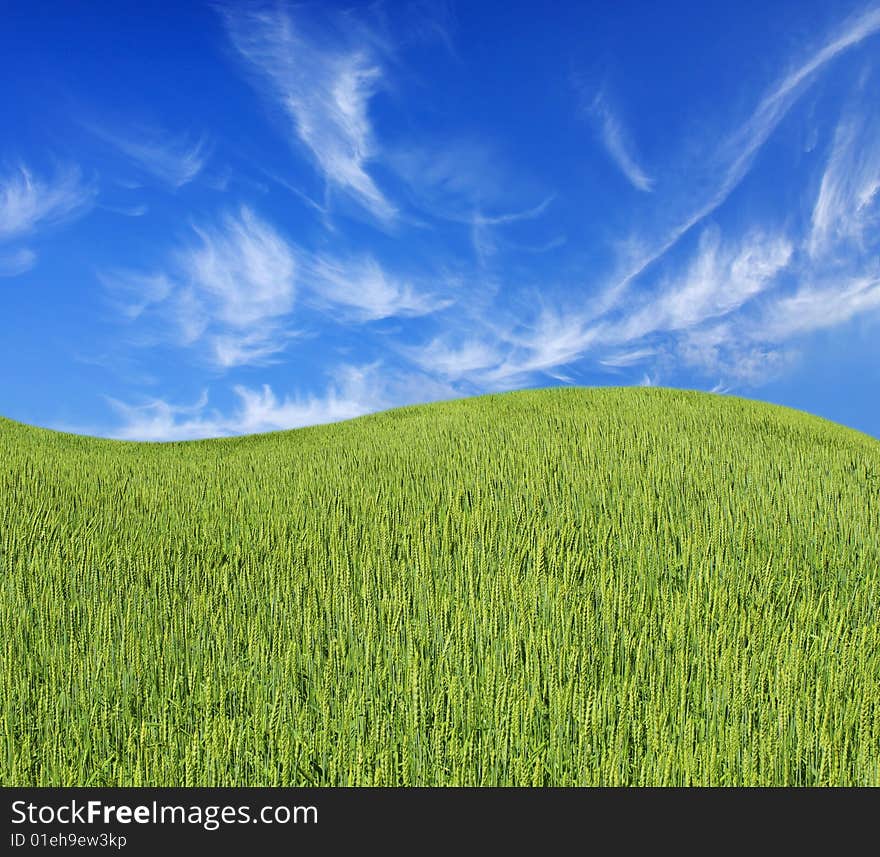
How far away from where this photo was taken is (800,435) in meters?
10.8

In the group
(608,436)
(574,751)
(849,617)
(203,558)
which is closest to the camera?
(574,751)

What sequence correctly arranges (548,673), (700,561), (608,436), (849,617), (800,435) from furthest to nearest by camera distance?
1. (800,435)
2. (608,436)
3. (700,561)
4. (849,617)
5. (548,673)

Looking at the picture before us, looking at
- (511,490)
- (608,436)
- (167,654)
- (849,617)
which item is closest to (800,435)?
(608,436)

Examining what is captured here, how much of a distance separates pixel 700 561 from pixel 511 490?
2.27 m

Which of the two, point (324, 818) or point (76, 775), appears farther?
point (76, 775)

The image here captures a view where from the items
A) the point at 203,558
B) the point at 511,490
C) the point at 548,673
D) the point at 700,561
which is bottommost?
the point at 548,673

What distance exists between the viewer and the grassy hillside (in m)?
2.74

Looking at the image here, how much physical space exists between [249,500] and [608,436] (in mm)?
4923

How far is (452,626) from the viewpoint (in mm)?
3818

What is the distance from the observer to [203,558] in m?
5.50

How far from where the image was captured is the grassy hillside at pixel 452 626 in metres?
2.74

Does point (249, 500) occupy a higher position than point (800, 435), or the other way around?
point (800, 435)

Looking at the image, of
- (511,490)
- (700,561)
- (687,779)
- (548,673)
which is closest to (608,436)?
(511,490)

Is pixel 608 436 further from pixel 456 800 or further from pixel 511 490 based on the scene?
pixel 456 800
